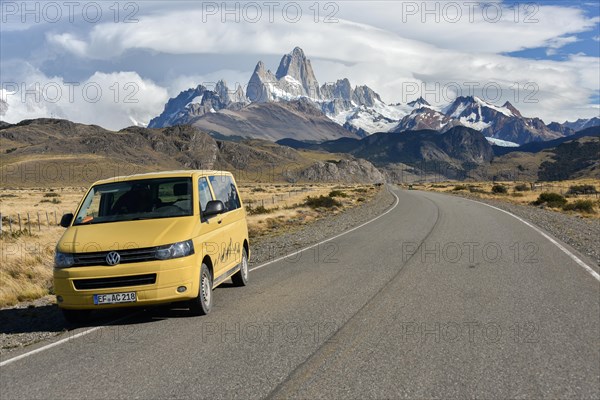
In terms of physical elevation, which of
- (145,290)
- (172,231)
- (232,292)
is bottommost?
(232,292)

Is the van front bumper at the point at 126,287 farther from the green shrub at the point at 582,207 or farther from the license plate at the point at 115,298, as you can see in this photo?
the green shrub at the point at 582,207

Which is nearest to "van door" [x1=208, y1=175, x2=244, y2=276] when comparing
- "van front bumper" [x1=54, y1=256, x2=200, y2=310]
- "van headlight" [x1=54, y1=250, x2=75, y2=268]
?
"van front bumper" [x1=54, y1=256, x2=200, y2=310]

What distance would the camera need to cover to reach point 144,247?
7.42 meters

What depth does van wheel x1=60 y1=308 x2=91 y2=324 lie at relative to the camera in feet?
25.8

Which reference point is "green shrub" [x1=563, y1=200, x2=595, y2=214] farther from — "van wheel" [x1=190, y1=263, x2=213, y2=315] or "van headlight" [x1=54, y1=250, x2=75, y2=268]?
"van headlight" [x1=54, y1=250, x2=75, y2=268]

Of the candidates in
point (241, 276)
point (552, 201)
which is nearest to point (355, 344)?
point (241, 276)

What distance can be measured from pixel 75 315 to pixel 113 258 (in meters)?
1.20

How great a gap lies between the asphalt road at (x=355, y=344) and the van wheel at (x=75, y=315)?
586 millimetres

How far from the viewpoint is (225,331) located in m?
7.25

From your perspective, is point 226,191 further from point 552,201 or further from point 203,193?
point 552,201

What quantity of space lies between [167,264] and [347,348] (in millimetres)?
2610

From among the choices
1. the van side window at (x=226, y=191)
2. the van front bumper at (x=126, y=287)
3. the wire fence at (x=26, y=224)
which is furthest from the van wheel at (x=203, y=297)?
the wire fence at (x=26, y=224)

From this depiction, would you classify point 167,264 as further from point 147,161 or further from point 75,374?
point 147,161

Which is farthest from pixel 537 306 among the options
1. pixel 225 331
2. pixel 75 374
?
pixel 75 374
